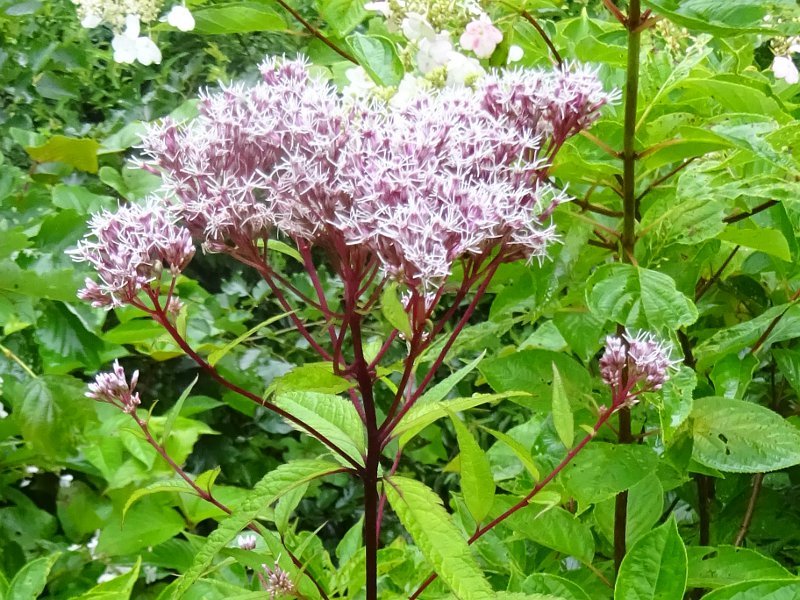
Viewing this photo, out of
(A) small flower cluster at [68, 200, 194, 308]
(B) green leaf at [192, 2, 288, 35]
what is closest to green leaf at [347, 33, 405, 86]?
(B) green leaf at [192, 2, 288, 35]

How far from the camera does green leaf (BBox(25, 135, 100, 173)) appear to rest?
0.90 metres

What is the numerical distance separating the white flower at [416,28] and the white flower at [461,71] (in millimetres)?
43

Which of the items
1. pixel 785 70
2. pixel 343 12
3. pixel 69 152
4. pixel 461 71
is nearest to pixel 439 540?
pixel 461 71

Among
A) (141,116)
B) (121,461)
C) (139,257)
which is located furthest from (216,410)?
(139,257)

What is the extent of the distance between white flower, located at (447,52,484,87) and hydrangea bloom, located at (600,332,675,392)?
197 millimetres

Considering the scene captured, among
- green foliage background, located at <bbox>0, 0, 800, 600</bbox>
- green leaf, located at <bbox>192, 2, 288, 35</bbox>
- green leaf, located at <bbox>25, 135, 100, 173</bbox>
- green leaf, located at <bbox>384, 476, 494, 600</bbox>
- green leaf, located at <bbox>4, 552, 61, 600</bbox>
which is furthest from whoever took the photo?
green leaf, located at <bbox>25, 135, 100, 173</bbox>

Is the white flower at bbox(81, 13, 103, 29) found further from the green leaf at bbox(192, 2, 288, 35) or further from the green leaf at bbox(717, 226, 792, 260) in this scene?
the green leaf at bbox(717, 226, 792, 260)

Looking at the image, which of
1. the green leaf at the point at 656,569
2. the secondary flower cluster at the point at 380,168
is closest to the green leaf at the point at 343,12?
the secondary flower cluster at the point at 380,168

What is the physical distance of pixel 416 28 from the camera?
0.54m

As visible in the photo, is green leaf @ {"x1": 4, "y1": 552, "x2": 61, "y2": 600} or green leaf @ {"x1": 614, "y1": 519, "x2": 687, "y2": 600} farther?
green leaf @ {"x1": 4, "y1": 552, "x2": 61, "y2": 600}

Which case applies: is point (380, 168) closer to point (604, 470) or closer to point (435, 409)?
point (435, 409)

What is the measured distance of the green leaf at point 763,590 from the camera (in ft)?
1.14

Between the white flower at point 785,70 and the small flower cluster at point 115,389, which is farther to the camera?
the white flower at point 785,70

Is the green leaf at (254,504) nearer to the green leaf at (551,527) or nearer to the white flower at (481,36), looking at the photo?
the green leaf at (551,527)
